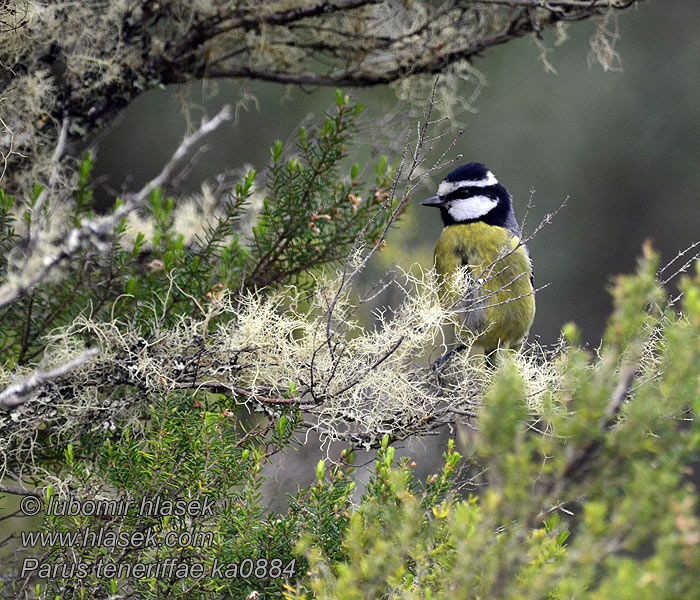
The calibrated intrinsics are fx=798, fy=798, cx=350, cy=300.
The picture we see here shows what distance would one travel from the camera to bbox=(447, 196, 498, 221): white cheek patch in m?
4.06

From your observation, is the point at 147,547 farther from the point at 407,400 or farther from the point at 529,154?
the point at 529,154

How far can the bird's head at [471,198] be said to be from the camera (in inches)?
158

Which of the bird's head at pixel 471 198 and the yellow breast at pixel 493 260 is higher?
the bird's head at pixel 471 198

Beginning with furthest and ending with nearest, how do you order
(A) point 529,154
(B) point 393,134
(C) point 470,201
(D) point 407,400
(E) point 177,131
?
(A) point 529,154 < (E) point 177,131 < (C) point 470,201 < (B) point 393,134 < (D) point 407,400

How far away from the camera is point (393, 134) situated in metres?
3.73

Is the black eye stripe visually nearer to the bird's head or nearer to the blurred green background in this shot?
the bird's head

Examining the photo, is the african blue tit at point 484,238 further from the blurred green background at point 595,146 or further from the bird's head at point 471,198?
the blurred green background at point 595,146

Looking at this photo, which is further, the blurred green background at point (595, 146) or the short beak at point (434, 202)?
the blurred green background at point (595, 146)

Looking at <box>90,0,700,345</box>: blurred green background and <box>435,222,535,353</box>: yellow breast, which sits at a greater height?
<box>90,0,700,345</box>: blurred green background

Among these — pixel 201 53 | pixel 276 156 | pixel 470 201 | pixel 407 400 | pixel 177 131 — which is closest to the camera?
pixel 407 400

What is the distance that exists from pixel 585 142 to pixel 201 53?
8342mm

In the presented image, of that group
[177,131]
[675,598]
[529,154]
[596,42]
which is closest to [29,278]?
[675,598]

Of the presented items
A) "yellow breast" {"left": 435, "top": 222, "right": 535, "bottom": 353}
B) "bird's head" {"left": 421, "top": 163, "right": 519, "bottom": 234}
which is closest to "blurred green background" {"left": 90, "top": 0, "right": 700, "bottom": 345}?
"bird's head" {"left": 421, "top": 163, "right": 519, "bottom": 234}

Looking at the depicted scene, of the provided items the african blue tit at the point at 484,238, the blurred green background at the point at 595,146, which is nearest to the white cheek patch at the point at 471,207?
the african blue tit at the point at 484,238
